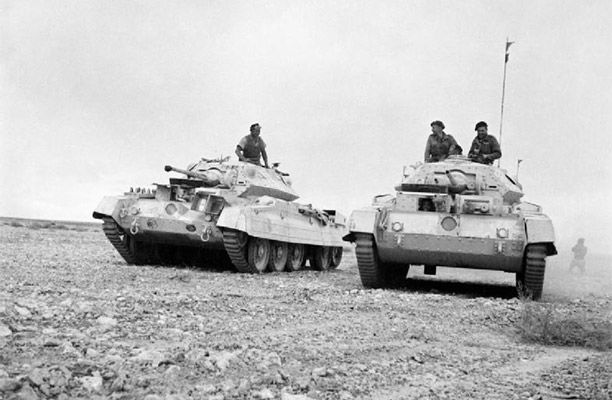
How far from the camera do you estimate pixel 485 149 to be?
14.5 metres

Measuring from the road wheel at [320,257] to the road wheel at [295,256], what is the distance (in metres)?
0.74

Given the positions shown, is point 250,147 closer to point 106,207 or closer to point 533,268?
point 106,207

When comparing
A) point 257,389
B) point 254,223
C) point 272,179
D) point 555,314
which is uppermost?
point 272,179

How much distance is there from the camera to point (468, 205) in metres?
11.9

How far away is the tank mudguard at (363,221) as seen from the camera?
38.1ft

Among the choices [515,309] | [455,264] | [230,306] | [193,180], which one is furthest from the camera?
[193,180]

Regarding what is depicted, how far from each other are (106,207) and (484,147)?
24.4 feet

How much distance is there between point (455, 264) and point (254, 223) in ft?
13.4

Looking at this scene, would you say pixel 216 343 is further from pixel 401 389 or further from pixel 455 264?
pixel 455 264

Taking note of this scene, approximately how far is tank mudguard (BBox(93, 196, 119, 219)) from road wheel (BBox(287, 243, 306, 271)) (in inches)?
167

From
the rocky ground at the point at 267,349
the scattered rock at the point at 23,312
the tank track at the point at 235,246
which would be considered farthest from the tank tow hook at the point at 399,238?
the scattered rock at the point at 23,312

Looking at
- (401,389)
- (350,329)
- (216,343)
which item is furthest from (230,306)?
(401,389)

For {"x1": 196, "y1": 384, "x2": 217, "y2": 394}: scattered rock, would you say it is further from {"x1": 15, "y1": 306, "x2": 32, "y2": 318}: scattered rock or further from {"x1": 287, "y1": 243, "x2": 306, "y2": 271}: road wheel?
{"x1": 287, "y1": 243, "x2": 306, "y2": 271}: road wheel

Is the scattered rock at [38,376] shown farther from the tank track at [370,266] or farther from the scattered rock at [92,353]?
the tank track at [370,266]
